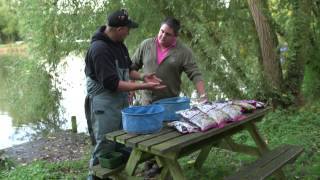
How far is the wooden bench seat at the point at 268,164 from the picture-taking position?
3.53 m

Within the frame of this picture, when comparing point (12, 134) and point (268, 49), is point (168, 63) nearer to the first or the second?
point (268, 49)

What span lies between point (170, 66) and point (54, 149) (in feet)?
12.3

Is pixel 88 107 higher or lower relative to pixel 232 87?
Result: higher

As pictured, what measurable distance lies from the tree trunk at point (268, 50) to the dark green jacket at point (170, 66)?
3350 millimetres

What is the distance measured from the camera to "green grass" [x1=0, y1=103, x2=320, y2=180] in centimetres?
454

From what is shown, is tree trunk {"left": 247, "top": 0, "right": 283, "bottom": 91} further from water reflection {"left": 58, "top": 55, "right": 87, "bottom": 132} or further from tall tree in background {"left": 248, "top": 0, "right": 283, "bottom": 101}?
water reflection {"left": 58, "top": 55, "right": 87, "bottom": 132}

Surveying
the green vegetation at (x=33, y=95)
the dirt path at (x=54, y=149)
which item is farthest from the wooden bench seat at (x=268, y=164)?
the green vegetation at (x=33, y=95)

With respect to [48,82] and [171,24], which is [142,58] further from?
[48,82]

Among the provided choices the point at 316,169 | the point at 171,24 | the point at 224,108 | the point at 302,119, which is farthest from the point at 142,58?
the point at 302,119

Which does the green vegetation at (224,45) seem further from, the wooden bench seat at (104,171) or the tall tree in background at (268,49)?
the wooden bench seat at (104,171)

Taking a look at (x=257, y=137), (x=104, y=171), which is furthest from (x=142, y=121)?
Answer: (x=257, y=137)

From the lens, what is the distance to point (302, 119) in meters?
6.41

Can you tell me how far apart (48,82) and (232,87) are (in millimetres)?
4364

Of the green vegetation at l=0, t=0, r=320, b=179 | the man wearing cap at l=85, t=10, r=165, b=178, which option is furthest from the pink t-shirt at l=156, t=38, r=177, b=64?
the green vegetation at l=0, t=0, r=320, b=179
